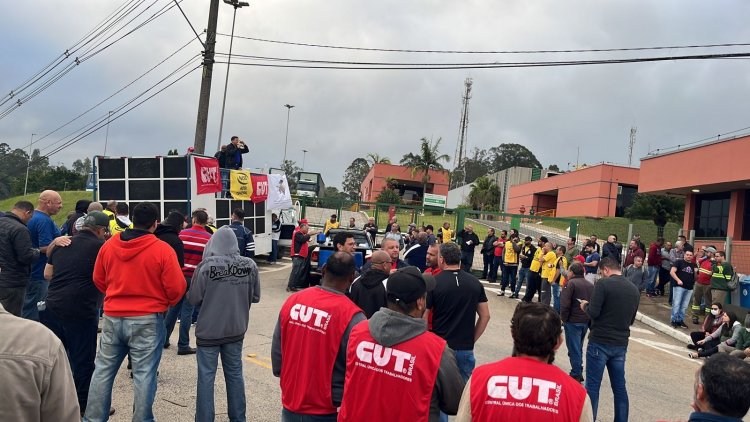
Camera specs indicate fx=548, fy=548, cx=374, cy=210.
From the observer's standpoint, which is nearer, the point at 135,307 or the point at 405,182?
the point at 135,307

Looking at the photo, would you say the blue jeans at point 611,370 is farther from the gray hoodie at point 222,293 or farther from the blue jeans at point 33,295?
the blue jeans at point 33,295

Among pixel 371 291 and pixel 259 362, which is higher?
pixel 371 291

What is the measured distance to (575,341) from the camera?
7461 mm

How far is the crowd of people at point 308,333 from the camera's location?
7.86 ft

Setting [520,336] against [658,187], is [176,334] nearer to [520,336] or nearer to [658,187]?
[520,336]

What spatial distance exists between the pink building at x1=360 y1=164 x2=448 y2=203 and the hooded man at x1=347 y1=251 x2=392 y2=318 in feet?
176

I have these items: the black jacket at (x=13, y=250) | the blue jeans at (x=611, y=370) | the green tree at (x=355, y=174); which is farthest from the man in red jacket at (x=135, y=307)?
the green tree at (x=355, y=174)

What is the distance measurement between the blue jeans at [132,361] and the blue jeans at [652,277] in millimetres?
16165

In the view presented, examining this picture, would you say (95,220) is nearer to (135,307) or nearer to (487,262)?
(135,307)

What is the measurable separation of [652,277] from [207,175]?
13602 millimetres

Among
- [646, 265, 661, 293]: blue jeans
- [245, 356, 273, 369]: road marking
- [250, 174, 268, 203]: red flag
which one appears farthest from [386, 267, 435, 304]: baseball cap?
[646, 265, 661, 293]: blue jeans

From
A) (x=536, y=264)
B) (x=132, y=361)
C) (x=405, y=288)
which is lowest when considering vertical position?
(x=132, y=361)

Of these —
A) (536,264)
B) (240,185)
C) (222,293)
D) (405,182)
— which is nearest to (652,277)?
(536,264)

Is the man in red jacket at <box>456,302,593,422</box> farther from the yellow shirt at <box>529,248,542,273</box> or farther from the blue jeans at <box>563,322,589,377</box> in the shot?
the yellow shirt at <box>529,248,542,273</box>
